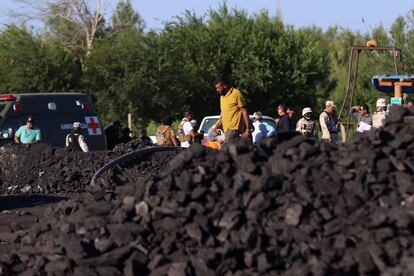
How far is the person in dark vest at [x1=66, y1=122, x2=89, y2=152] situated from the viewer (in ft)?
70.0

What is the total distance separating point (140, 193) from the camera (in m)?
7.97

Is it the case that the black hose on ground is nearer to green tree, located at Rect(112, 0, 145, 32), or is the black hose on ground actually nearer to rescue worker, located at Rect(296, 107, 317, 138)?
rescue worker, located at Rect(296, 107, 317, 138)

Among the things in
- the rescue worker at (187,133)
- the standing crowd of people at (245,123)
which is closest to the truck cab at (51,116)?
the rescue worker at (187,133)

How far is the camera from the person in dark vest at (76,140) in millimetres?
21334

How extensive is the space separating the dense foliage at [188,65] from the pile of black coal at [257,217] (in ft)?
115

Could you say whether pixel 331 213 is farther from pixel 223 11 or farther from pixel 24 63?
pixel 223 11

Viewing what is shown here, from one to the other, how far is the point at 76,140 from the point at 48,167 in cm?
155

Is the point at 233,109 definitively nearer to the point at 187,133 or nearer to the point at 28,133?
the point at 187,133

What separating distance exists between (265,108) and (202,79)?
134 inches

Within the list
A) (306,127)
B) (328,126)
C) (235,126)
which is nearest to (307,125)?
(306,127)

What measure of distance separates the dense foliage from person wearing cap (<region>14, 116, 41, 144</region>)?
848 inches

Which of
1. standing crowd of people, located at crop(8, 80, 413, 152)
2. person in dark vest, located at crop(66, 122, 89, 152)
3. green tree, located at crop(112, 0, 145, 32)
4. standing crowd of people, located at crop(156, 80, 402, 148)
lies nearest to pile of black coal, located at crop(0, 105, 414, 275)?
standing crowd of people, located at crop(156, 80, 402, 148)

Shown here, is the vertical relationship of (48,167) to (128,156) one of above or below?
below

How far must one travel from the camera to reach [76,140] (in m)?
21.5
